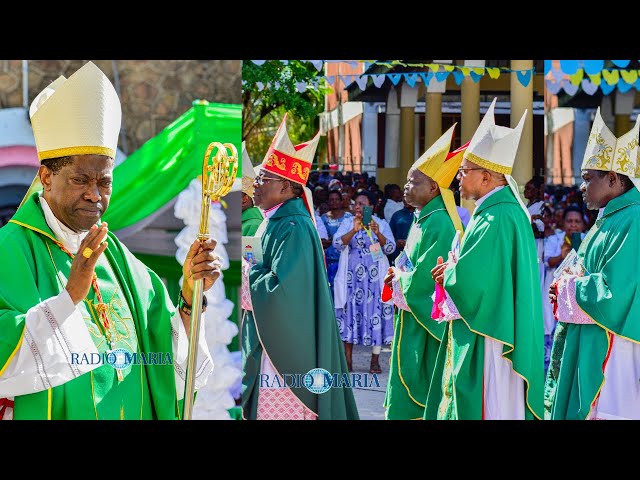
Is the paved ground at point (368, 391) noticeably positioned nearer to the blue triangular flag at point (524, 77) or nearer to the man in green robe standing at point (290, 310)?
the man in green robe standing at point (290, 310)

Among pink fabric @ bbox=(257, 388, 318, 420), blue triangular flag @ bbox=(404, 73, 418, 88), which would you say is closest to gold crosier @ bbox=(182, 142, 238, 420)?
pink fabric @ bbox=(257, 388, 318, 420)

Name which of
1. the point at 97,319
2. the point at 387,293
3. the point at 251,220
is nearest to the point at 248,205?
the point at 251,220

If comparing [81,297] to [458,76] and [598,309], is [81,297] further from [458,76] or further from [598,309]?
[598,309]

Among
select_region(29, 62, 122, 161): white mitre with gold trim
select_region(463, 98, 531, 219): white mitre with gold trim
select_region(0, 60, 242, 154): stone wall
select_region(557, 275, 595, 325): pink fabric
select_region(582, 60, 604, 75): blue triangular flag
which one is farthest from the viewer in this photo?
select_region(0, 60, 242, 154): stone wall

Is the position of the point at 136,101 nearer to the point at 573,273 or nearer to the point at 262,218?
the point at 262,218

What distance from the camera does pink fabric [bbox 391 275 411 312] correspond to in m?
5.86

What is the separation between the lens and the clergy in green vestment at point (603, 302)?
570 cm

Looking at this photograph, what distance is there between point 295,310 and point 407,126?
121 centimetres

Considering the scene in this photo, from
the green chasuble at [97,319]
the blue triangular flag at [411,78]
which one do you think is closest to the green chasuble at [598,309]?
the blue triangular flag at [411,78]

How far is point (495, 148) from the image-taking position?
568cm

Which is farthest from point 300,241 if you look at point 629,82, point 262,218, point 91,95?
point 629,82

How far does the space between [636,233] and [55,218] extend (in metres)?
3.09

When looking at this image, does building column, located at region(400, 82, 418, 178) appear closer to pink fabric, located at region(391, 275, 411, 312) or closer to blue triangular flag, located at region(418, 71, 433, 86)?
blue triangular flag, located at region(418, 71, 433, 86)

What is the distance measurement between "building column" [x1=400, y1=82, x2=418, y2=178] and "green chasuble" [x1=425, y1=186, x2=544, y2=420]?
503 millimetres
